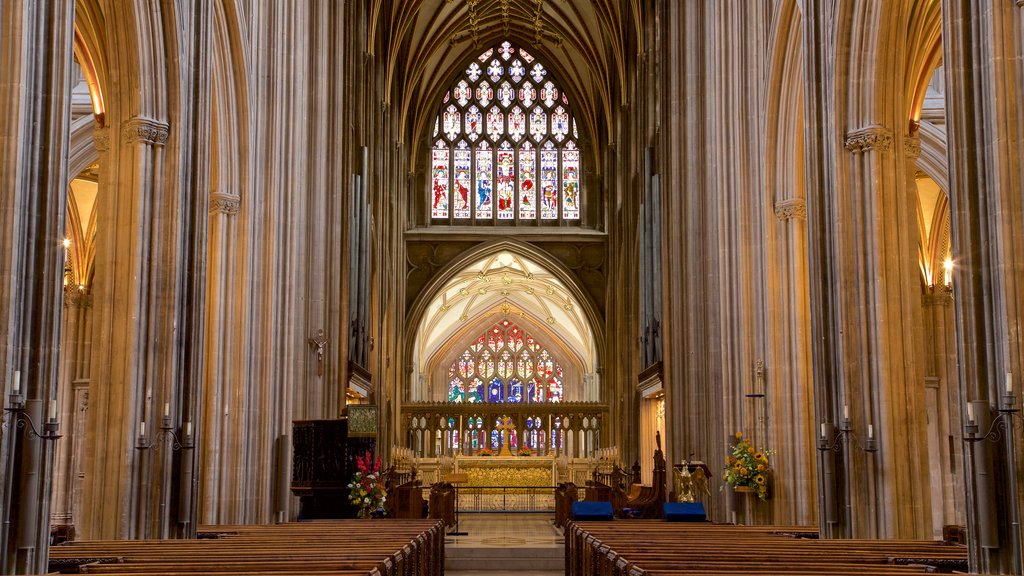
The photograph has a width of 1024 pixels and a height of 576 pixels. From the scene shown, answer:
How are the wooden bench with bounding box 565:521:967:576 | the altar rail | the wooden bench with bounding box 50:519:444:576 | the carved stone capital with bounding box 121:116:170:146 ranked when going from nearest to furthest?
1. the wooden bench with bounding box 50:519:444:576
2. the wooden bench with bounding box 565:521:967:576
3. the carved stone capital with bounding box 121:116:170:146
4. the altar rail

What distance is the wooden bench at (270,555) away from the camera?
6.36 meters

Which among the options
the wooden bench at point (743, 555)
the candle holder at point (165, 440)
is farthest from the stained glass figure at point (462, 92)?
the wooden bench at point (743, 555)

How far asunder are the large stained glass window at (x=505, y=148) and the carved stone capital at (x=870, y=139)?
26.2 meters

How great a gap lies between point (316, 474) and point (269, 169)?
454 cm

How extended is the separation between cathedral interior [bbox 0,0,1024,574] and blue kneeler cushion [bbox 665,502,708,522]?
1.08m

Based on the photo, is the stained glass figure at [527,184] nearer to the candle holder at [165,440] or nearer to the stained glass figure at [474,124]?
the stained glass figure at [474,124]

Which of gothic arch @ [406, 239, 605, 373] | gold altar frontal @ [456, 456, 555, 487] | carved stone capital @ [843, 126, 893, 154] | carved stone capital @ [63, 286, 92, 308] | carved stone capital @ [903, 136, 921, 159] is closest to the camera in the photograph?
carved stone capital @ [843, 126, 893, 154]

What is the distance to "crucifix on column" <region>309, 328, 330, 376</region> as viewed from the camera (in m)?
18.9

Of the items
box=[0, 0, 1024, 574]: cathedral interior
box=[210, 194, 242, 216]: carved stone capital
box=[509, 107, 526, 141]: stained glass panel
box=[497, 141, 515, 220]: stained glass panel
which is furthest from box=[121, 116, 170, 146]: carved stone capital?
box=[509, 107, 526, 141]: stained glass panel

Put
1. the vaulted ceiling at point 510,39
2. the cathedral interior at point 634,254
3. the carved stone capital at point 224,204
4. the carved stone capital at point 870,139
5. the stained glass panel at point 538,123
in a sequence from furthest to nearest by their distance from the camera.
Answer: the stained glass panel at point 538,123, the vaulted ceiling at point 510,39, the carved stone capital at point 224,204, the carved stone capital at point 870,139, the cathedral interior at point 634,254

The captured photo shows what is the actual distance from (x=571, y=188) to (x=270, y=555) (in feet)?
106

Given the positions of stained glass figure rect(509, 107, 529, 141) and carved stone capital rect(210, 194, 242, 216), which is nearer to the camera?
carved stone capital rect(210, 194, 242, 216)

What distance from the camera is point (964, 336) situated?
910cm

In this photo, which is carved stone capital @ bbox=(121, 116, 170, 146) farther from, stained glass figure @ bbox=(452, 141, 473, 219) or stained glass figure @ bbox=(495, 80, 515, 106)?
stained glass figure @ bbox=(495, 80, 515, 106)
